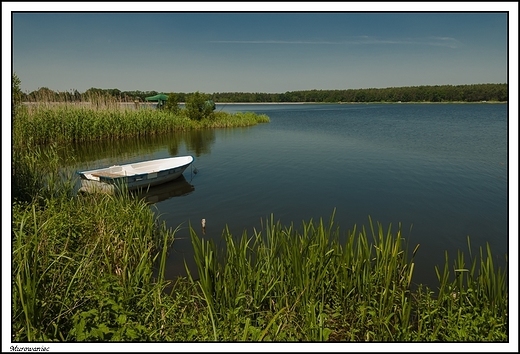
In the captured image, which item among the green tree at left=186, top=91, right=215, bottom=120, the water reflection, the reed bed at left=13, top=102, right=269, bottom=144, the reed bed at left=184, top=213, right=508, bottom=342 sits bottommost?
the reed bed at left=184, top=213, right=508, bottom=342

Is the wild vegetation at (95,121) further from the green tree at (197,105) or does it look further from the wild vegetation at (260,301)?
the wild vegetation at (260,301)

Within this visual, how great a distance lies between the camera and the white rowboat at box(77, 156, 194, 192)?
33.1 feet

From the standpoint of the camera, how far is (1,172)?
10.6ft

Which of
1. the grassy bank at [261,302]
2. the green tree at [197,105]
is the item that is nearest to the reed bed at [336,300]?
the grassy bank at [261,302]

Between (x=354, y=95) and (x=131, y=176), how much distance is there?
122731 mm

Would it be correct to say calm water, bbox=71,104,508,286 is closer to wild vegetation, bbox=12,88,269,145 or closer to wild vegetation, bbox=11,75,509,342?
wild vegetation, bbox=12,88,269,145

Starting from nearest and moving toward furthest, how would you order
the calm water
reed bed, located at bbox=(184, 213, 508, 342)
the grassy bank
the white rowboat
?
1. the grassy bank
2. reed bed, located at bbox=(184, 213, 508, 342)
3. the calm water
4. the white rowboat

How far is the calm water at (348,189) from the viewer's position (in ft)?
27.6

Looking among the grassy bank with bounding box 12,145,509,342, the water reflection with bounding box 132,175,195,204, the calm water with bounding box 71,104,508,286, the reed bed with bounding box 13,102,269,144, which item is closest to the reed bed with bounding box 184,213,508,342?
the grassy bank with bounding box 12,145,509,342

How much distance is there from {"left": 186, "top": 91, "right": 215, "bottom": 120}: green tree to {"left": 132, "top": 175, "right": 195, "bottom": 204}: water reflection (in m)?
22.3

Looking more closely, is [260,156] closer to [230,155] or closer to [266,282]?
[230,155]

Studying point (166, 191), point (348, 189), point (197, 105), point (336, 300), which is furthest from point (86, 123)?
point (336, 300)

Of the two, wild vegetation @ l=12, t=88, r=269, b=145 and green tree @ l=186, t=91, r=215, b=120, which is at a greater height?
green tree @ l=186, t=91, r=215, b=120

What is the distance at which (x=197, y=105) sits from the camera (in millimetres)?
34844
